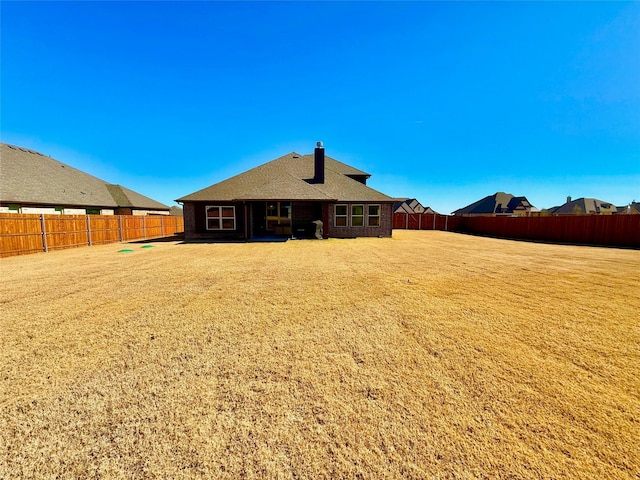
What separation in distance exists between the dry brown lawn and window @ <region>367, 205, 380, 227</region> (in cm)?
1259

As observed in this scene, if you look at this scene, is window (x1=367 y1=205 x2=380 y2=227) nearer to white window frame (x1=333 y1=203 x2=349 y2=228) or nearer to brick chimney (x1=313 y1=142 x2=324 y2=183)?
white window frame (x1=333 y1=203 x2=349 y2=228)

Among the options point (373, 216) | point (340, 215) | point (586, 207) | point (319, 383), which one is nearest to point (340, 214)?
point (340, 215)

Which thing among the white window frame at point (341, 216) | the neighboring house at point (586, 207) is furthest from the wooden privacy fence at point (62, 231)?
the neighboring house at point (586, 207)

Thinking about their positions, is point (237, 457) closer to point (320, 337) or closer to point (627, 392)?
point (320, 337)

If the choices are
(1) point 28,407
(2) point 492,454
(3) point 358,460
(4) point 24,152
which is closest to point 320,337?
(3) point 358,460

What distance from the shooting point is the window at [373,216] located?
17953mm

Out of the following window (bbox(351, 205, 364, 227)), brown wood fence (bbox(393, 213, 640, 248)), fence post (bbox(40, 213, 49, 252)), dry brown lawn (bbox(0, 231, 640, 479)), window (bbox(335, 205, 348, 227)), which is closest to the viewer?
dry brown lawn (bbox(0, 231, 640, 479))

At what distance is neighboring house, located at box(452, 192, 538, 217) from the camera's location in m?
46.5

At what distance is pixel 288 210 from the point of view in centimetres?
1756

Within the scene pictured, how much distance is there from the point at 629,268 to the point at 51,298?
49.5 ft

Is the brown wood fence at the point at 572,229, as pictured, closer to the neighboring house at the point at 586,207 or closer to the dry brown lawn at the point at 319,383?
the dry brown lawn at the point at 319,383

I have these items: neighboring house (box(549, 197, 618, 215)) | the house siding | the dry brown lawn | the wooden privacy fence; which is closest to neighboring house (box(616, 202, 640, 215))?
neighboring house (box(549, 197, 618, 215))

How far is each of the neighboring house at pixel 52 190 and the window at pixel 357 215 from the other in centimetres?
2088

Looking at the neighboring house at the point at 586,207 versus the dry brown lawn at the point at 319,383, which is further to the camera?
the neighboring house at the point at 586,207
